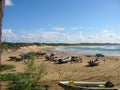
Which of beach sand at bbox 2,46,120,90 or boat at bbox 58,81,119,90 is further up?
boat at bbox 58,81,119,90

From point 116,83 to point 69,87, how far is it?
7.04 m

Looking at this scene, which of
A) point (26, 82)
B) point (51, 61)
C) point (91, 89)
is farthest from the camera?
point (51, 61)

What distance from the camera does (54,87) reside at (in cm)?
2153

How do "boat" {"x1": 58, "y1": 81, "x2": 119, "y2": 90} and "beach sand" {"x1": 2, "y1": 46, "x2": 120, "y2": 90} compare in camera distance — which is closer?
"boat" {"x1": 58, "y1": 81, "x2": 119, "y2": 90}

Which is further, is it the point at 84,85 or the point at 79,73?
the point at 79,73

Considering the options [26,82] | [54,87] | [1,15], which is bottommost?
[54,87]

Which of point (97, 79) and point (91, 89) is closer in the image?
point (91, 89)

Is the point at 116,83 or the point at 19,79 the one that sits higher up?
the point at 19,79

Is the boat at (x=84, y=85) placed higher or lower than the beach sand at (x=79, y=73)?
higher

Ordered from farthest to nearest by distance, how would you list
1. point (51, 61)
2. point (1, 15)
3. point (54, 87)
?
1. point (51, 61)
2. point (54, 87)
3. point (1, 15)

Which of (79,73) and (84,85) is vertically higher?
(84,85)

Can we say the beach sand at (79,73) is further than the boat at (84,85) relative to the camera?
Yes

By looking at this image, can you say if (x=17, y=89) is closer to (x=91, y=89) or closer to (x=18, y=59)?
(x=91, y=89)

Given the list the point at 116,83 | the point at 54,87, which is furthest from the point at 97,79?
the point at 54,87
